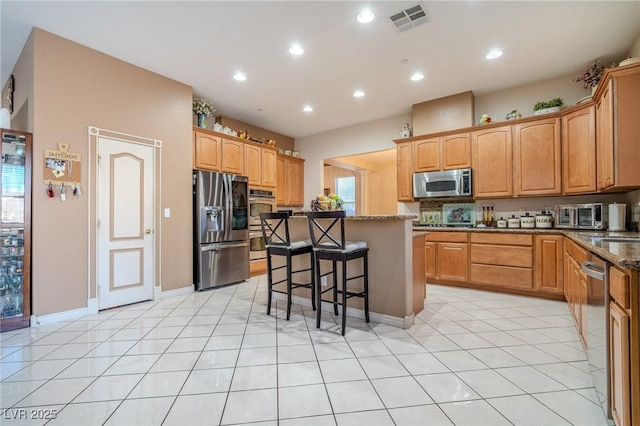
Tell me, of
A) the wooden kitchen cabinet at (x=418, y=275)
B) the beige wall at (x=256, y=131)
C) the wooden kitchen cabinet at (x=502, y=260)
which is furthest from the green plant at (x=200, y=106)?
the wooden kitchen cabinet at (x=502, y=260)

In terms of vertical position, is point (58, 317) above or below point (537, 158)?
below

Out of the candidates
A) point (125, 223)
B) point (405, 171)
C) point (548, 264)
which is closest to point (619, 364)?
point (548, 264)

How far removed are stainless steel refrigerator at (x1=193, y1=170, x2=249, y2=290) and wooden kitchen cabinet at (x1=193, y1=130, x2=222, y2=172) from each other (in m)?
0.26

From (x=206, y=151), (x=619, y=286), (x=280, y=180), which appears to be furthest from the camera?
(x=280, y=180)

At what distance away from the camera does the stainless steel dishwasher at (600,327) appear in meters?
1.41

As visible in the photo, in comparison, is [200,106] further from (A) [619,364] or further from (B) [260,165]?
(A) [619,364]

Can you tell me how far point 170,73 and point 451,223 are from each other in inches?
186

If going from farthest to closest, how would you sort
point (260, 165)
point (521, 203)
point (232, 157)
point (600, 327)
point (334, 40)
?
point (260, 165) < point (232, 157) < point (521, 203) < point (334, 40) < point (600, 327)

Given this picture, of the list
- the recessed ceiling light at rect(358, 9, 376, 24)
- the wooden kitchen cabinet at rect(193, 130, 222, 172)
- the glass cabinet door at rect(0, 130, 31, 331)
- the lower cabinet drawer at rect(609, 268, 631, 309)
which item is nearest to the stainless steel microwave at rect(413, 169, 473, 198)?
the recessed ceiling light at rect(358, 9, 376, 24)

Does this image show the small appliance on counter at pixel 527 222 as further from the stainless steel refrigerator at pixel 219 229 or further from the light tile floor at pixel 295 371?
the stainless steel refrigerator at pixel 219 229

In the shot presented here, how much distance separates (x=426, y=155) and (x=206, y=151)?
355 cm

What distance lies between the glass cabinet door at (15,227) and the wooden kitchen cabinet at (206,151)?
6.08 ft

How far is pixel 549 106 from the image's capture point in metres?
3.81

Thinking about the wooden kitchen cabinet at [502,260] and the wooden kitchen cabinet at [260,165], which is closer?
the wooden kitchen cabinet at [502,260]
